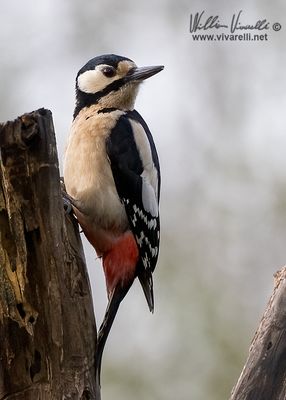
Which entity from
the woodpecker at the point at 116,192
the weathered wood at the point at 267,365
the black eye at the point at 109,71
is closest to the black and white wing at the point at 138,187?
→ the woodpecker at the point at 116,192

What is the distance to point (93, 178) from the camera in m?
5.30

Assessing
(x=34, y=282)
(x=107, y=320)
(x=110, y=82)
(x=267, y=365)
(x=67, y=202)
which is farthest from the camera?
(x=110, y=82)

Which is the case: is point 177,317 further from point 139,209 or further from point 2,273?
point 2,273

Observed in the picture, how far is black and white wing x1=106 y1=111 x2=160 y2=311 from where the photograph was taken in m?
5.27

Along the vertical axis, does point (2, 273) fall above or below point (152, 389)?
below

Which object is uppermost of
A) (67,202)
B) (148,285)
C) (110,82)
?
(110,82)

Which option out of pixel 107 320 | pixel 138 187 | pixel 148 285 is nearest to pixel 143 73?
pixel 138 187

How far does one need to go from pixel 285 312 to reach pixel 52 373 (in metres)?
0.94

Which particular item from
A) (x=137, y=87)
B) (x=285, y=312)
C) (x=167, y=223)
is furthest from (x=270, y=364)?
(x=167, y=223)

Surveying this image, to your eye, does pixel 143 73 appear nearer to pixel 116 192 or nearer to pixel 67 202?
pixel 116 192

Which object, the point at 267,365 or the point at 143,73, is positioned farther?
the point at 143,73

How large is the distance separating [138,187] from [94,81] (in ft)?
2.38

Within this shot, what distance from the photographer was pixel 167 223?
1005cm

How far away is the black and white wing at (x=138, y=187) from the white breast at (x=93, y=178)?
4 centimetres
